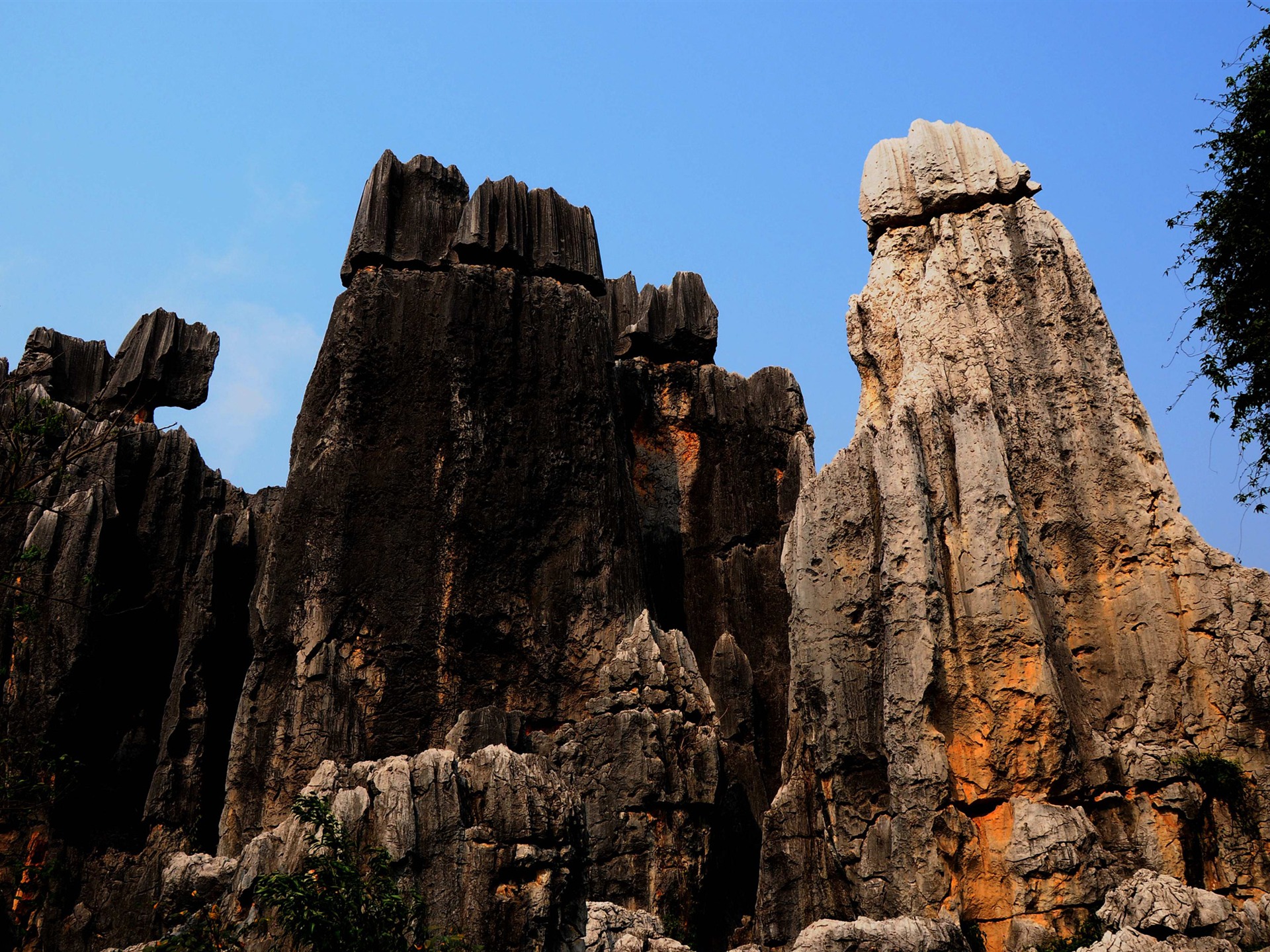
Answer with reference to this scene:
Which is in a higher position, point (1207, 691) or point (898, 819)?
point (1207, 691)

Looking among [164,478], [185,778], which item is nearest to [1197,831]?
[185,778]

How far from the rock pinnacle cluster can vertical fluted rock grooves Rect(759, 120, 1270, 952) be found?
0.21 feet

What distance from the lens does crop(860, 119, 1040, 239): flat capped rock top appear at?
23.9 m

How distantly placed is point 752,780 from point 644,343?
1351cm

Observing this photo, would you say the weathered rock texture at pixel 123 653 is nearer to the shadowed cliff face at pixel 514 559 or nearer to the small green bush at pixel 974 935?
the shadowed cliff face at pixel 514 559

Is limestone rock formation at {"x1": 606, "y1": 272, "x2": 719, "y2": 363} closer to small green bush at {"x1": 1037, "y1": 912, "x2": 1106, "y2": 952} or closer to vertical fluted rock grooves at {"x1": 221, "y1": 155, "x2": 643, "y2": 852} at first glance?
vertical fluted rock grooves at {"x1": 221, "y1": 155, "x2": 643, "y2": 852}

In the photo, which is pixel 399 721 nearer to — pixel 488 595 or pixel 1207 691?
pixel 488 595

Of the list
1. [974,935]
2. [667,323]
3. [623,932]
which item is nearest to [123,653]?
[667,323]

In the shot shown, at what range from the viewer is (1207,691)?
19562mm

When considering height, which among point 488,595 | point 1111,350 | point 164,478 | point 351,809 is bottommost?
point 351,809

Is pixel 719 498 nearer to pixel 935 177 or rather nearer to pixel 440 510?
pixel 440 510

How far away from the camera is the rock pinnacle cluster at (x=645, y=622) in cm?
1767

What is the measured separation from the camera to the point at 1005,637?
1917cm

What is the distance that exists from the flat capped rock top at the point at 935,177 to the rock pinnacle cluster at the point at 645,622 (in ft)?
0.22
